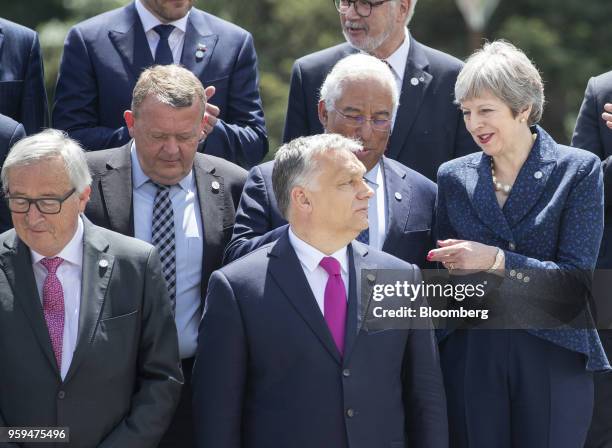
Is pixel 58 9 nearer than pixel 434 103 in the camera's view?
No

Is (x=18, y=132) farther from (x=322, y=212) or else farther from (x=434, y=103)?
(x=434, y=103)

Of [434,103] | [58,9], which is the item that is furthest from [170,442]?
[58,9]

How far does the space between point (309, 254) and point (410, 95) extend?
66.0 inches

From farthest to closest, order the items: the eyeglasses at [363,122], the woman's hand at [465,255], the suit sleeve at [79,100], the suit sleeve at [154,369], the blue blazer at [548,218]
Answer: the suit sleeve at [79,100]
the eyeglasses at [363,122]
the blue blazer at [548,218]
the woman's hand at [465,255]
the suit sleeve at [154,369]

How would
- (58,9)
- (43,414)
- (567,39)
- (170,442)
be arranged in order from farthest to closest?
1. (58,9)
2. (567,39)
3. (170,442)
4. (43,414)

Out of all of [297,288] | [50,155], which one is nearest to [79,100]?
[50,155]

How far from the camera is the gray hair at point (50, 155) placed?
5488 mm

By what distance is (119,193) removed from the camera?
6.25 metres

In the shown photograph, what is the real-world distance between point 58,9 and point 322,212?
49.0 ft

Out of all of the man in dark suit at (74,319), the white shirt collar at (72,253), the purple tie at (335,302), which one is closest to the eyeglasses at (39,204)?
the man in dark suit at (74,319)

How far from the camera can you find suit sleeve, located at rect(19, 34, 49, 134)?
278 inches

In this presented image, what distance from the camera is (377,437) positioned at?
5.46 m

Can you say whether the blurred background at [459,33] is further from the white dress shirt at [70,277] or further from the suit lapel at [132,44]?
the white dress shirt at [70,277]

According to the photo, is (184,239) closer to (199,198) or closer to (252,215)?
(199,198)
